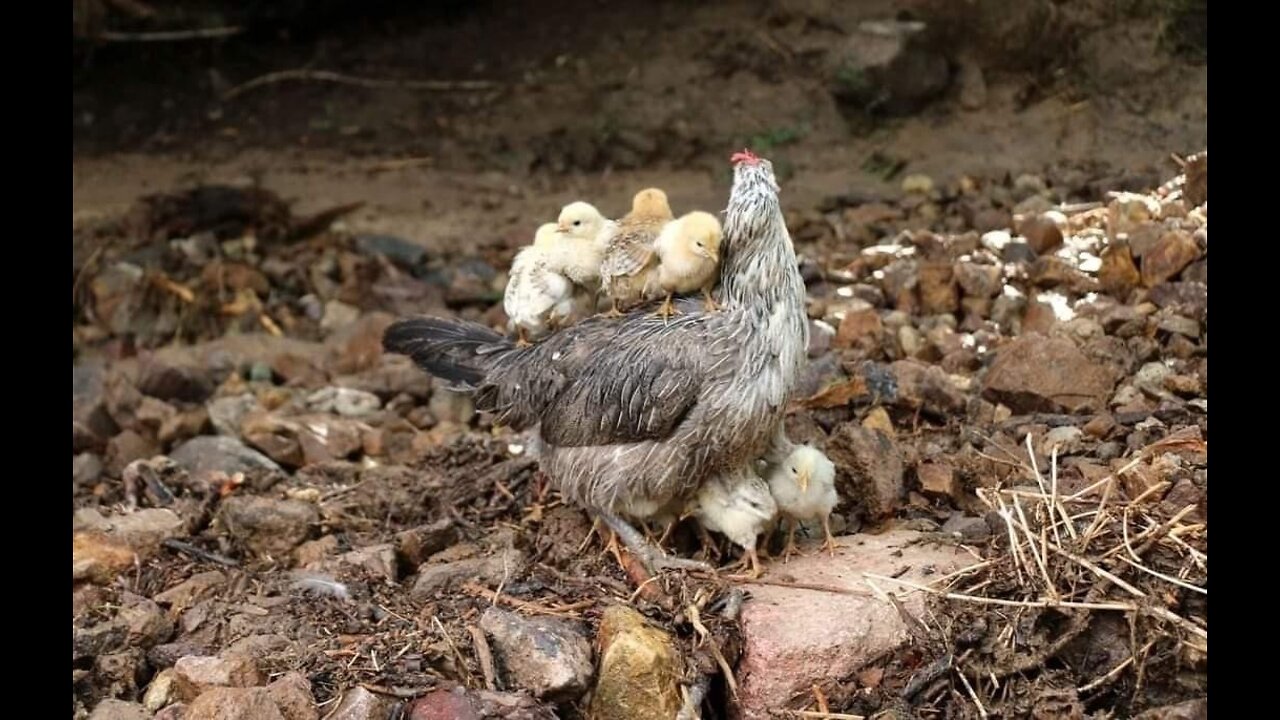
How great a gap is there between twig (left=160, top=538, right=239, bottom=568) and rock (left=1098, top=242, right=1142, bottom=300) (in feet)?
12.9

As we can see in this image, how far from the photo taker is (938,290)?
6281 millimetres

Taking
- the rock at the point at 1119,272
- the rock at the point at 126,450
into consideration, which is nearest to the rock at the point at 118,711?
the rock at the point at 126,450

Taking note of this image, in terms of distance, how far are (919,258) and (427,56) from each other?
493 centimetres

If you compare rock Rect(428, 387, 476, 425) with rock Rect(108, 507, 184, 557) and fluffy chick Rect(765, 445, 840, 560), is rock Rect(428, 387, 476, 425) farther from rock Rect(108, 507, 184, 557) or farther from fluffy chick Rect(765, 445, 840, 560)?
fluffy chick Rect(765, 445, 840, 560)

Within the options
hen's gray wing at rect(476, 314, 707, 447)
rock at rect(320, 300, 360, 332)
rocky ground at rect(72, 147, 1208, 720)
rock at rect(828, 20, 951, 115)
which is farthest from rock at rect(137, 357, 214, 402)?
rock at rect(828, 20, 951, 115)

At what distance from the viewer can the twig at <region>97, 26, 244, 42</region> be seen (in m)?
9.70

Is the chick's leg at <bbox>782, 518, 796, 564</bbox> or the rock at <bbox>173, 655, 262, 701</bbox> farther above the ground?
the chick's leg at <bbox>782, 518, 796, 564</bbox>

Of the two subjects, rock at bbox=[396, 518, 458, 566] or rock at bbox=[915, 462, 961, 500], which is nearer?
rock at bbox=[915, 462, 961, 500]

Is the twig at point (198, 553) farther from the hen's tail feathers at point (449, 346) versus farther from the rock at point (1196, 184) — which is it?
the rock at point (1196, 184)

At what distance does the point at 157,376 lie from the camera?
688 centimetres

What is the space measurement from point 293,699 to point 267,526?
4.63 feet

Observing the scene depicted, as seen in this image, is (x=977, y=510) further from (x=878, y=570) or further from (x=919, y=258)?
(x=919, y=258)

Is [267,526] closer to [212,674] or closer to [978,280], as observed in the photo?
[212,674]

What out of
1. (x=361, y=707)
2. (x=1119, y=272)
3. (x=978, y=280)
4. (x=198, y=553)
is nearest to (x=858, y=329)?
(x=978, y=280)
